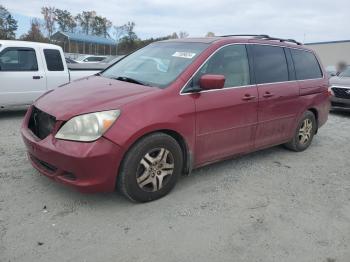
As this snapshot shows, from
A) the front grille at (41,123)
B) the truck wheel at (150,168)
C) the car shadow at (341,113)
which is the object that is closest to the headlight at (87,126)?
the front grille at (41,123)

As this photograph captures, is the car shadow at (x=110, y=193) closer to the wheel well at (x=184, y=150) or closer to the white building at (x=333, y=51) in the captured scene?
the wheel well at (x=184, y=150)

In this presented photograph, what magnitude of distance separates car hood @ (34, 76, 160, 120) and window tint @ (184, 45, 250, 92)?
78 cm

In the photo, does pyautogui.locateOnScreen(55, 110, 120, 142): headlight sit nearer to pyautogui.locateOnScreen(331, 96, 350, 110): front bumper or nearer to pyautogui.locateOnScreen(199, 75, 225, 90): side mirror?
pyautogui.locateOnScreen(199, 75, 225, 90): side mirror

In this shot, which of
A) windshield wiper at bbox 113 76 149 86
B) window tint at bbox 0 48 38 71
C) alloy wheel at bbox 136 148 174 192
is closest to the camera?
alloy wheel at bbox 136 148 174 192

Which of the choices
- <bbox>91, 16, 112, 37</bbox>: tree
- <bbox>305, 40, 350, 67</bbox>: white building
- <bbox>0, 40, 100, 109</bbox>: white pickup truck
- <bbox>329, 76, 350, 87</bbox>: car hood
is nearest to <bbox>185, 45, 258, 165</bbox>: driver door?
<bbox>0, 40, 100, 109</bbox>: white pickup truck

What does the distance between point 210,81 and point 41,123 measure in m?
1.87

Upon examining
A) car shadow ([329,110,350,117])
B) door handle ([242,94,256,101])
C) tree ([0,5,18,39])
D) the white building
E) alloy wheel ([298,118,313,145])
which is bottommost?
car shadow ([329,110,350,117])

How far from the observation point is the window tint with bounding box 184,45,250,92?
4.48 meters

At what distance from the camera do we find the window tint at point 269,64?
5.13 meters

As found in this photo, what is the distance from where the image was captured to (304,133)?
6.22 meters

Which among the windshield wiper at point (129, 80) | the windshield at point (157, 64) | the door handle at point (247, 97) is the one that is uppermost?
the windshield at point (157, 64)

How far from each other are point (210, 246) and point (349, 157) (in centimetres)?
387

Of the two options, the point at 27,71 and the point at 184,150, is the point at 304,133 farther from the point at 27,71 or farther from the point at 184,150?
the point at 27,71

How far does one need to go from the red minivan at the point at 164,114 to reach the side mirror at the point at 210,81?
1 cm
